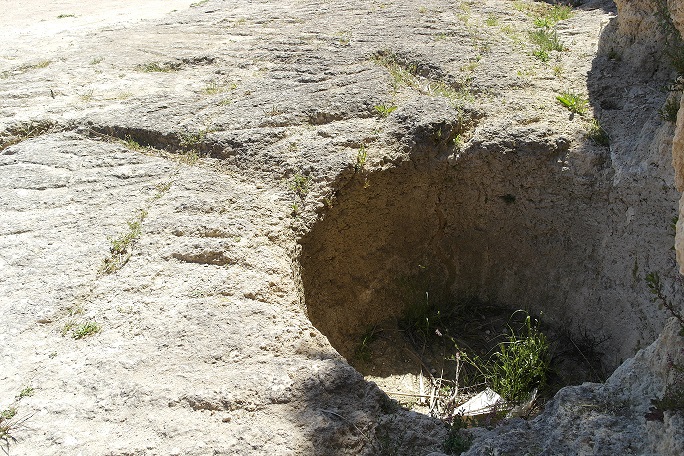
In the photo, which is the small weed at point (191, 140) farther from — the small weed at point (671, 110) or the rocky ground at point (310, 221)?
the small weed at point (671, 110)

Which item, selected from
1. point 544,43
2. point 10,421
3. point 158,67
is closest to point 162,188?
point 10,421

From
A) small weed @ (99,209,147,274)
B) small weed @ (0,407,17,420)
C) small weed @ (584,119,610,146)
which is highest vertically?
small weed @ (584,119,610,146)

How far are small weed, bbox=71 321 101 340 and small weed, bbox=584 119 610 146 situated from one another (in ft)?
8.77

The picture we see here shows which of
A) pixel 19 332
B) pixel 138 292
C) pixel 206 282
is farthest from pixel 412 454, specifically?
pixel 19 332

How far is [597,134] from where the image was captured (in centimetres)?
351

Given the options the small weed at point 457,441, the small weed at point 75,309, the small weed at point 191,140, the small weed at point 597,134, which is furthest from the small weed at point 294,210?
the small weed at point 597,134

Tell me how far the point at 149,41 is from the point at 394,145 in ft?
9.28

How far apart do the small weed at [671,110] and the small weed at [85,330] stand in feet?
8.95

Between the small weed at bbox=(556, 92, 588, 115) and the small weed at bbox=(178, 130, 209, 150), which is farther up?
the small weed at bbox=(556, 92, 588, 115)

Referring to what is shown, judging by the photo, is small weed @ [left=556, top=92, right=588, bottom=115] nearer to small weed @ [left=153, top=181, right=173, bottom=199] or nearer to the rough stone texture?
the rough stone texture

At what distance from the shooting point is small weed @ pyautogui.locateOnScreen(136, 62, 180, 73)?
15.5 ft

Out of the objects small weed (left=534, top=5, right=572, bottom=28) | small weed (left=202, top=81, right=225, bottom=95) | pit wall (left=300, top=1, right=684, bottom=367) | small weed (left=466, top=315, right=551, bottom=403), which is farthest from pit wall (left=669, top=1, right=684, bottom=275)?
small weed (left=534, top=5, right=572, bottom=28)

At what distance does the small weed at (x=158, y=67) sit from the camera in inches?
187

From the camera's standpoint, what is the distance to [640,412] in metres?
1.97
